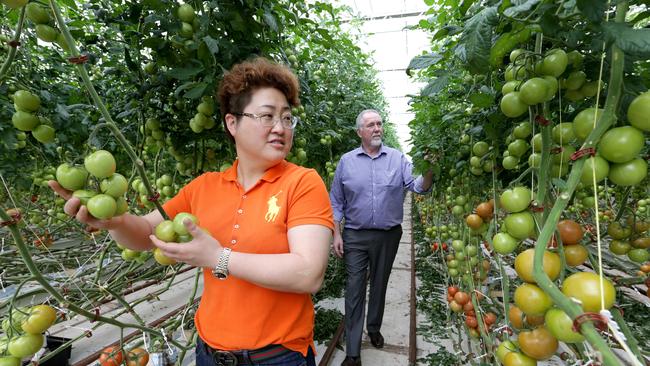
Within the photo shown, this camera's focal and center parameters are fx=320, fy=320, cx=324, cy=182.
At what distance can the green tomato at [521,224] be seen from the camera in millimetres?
733

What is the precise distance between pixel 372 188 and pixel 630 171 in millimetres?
2302

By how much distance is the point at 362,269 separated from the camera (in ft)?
9.42

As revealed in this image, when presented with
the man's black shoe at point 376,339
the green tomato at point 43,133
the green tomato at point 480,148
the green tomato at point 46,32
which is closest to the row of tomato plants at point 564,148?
the green tomato at point 480,148

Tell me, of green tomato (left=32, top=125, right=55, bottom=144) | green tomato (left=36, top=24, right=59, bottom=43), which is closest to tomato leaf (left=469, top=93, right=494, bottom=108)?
green tomato (left=36, top=24, right=59, bottom=43)

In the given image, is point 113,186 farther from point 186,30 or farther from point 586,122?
point 586,122

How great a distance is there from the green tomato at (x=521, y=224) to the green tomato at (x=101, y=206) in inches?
36.0

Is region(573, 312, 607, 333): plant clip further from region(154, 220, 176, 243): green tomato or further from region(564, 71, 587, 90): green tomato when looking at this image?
region(154, 220, 176, 243): green tomato

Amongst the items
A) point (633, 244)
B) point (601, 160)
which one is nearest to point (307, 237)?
point (601, 160)

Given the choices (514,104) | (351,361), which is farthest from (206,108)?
(351,361)

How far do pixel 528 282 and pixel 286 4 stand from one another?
1.74 metres

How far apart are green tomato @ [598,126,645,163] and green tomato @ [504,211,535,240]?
198 mm

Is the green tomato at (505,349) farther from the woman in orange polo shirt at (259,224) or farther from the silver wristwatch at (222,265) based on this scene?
the silver wristwatch at (222,265)

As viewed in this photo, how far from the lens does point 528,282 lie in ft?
2.20

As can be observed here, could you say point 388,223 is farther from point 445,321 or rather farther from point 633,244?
point 633,244
